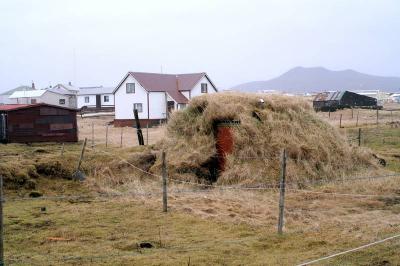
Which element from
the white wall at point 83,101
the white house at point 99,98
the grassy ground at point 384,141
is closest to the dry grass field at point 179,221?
the grassy ground at point 384,141

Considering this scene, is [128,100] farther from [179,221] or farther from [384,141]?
[179,221]

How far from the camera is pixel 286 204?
11250 millimetres

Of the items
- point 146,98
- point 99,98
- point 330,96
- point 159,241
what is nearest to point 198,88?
point 146,98

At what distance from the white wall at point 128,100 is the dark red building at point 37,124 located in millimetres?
15773

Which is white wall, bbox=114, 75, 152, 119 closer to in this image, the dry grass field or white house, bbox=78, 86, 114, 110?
white house, bbox=78, 86, 114, 110

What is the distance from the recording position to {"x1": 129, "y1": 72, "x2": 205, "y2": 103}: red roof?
41.8m

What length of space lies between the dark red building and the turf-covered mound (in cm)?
976

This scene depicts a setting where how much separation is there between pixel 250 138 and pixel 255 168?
1.18 m

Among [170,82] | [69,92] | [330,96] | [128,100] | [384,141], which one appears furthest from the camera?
[69,92]

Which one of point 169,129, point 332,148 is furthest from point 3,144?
point 332,148

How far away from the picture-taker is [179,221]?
32.5 feet

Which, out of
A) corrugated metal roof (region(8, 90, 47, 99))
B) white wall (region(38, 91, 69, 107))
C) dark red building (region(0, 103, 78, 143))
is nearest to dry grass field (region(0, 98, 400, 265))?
dark red building (region(0, 103, 78, 143))

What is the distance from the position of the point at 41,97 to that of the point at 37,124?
3724 cm

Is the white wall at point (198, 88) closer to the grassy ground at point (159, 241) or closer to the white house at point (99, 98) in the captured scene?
the white house at point (99, 98)
